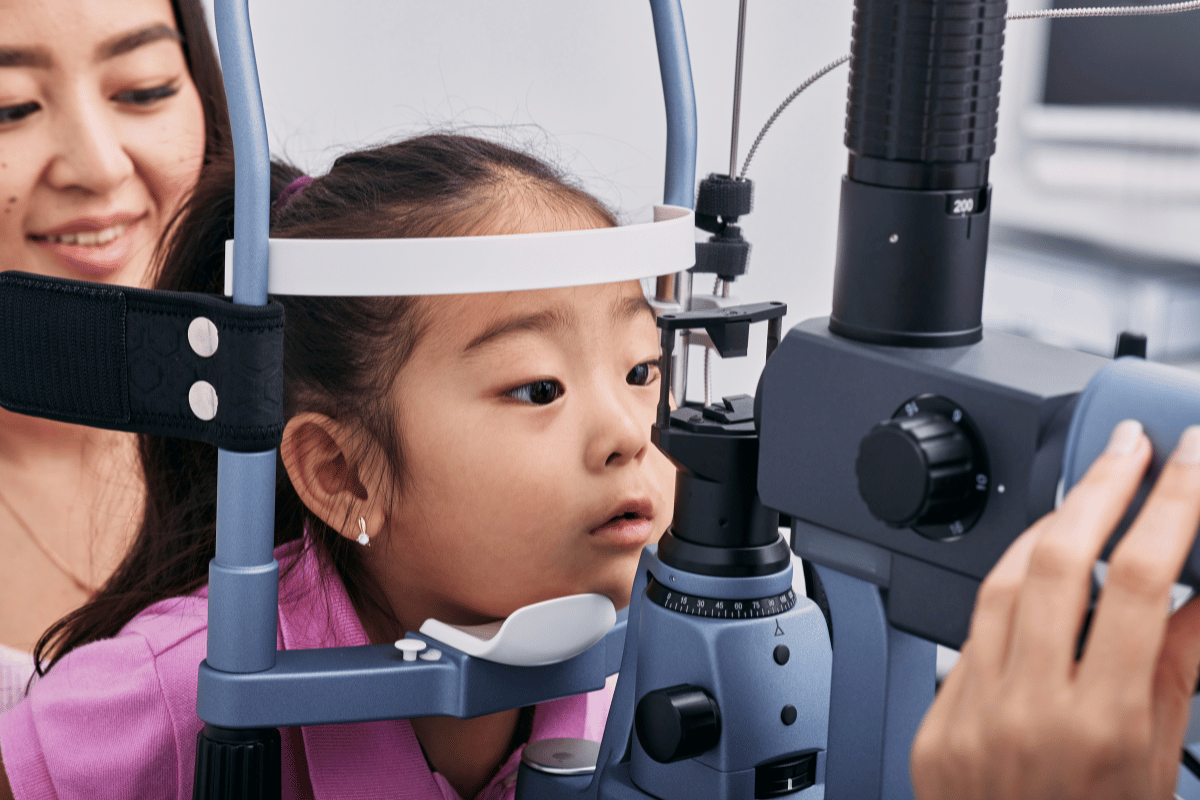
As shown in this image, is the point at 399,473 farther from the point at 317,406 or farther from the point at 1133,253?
the point at 1133,253

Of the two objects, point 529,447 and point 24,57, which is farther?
point 24,57

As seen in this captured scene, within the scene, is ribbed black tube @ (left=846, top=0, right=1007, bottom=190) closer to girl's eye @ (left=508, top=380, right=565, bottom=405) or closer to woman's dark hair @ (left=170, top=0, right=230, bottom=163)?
girl's eye @ (left=508, top=380, right=565, bottom=405)

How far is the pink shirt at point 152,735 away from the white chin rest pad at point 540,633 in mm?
143

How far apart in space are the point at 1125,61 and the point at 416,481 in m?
1.91

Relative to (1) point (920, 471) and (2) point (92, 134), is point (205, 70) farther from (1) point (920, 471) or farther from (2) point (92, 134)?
(1) point (920, 471)

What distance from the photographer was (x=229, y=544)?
0.61 metres

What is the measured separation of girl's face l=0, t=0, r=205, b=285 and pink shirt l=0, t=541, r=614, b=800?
0.39 metres

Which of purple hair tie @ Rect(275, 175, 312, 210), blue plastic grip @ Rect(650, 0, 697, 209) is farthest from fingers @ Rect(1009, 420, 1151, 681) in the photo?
purple hair tie @ Rect(275, 175, 312, 210)

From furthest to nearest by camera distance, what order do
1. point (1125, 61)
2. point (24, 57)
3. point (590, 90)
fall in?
point (1125, 61) < point (590, 90) < point (24, 57)

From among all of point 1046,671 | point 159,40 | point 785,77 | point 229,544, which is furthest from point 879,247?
point 785,77

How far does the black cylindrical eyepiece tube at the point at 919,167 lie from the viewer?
0.48 meters

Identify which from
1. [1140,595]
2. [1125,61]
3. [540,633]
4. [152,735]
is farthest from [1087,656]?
[1125,61]

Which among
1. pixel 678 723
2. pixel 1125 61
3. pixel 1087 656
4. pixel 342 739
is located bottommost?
pixel 342 739

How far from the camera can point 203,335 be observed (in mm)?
580
